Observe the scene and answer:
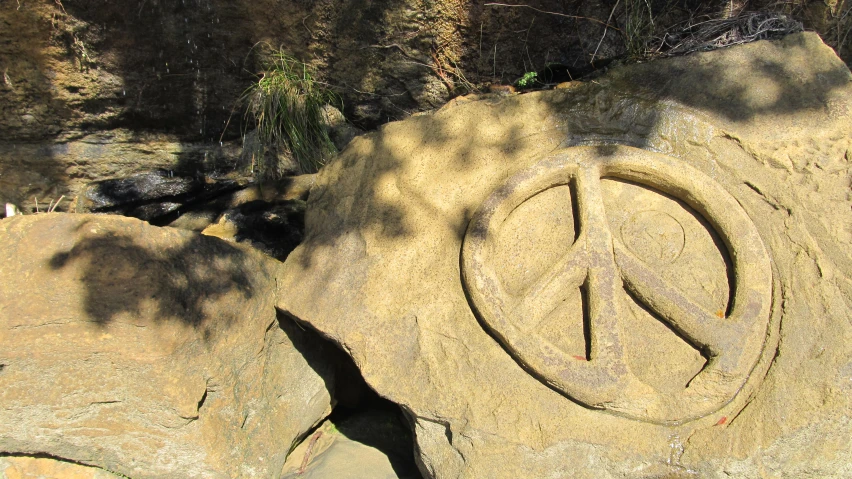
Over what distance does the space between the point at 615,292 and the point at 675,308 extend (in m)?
0.20

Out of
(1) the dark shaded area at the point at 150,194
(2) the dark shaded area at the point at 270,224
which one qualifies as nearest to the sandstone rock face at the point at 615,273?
(2) the dark shaded area at the point at 270,224

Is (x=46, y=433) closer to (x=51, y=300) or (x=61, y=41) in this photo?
(x=51, y=300)

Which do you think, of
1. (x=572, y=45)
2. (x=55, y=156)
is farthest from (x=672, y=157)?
(x=55, y=156)

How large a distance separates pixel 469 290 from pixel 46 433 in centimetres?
152

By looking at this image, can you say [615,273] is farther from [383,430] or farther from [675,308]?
[383,430]

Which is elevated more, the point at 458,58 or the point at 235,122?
the point at 458,58

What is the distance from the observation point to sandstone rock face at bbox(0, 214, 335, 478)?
2.06 metres

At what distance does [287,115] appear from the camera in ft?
11.9

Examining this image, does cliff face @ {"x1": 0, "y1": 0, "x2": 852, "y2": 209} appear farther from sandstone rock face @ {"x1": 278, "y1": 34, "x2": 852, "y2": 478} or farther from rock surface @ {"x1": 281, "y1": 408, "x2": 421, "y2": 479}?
rock surface @ {"x1": 281, "y1": 408, "x2": 421, "y2": 479}

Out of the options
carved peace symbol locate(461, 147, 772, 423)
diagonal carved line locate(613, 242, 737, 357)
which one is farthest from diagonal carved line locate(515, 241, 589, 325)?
diagonal carved line locate(613, 242, 737, 357)

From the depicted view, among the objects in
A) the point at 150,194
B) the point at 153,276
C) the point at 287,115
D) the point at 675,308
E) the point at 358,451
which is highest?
the point at 287,115

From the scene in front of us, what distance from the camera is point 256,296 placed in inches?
97.5

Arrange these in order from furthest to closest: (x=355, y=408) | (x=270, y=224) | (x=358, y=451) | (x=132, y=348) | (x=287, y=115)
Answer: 1. (x=287, y=115)
2. (x=270, y=224)
3. (x=355, y=408)
4. (x=358, y=451)
5. (x=132, y=348)

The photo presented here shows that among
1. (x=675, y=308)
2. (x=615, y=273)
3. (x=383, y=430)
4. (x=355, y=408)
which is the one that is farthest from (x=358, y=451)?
(x=675, y=308)
